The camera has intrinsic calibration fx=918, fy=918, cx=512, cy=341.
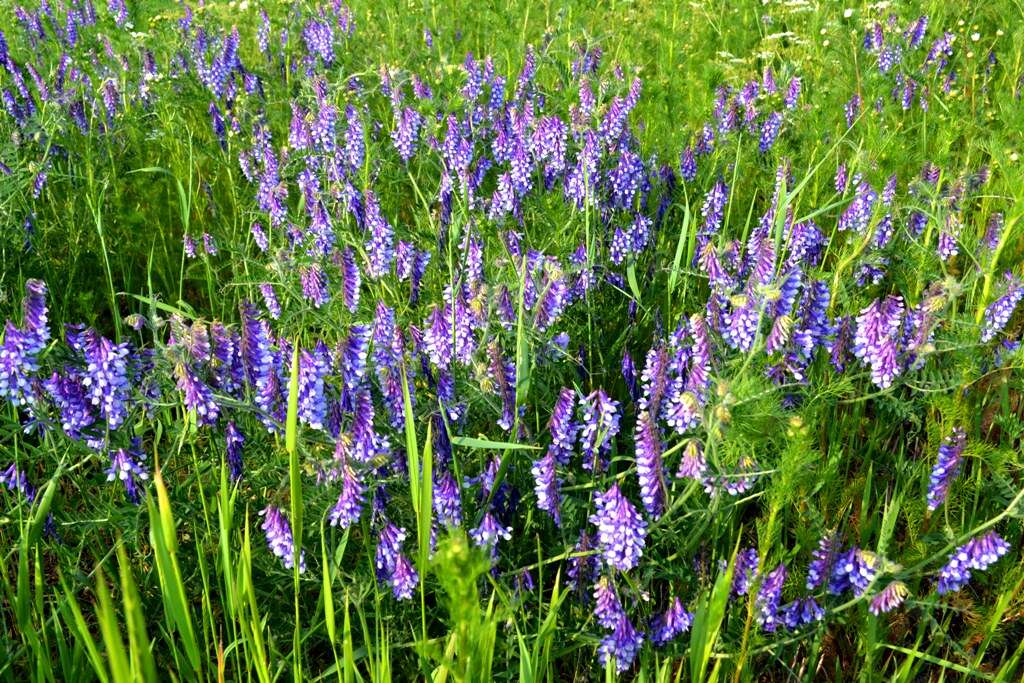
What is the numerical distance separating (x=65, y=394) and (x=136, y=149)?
2.53m

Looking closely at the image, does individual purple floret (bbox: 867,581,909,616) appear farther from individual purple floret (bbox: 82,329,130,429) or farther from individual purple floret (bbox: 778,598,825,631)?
individual purple floret (bbox: 82,329,130,429)

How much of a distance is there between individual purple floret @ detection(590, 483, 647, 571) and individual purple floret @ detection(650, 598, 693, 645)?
20 centimetres

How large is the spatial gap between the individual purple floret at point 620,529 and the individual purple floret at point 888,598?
0.47m

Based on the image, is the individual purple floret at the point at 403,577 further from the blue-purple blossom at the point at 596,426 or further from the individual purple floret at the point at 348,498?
the blue-purple blossom at the point at 596,426

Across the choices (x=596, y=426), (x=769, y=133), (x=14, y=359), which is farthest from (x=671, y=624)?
(x=769, y=133)

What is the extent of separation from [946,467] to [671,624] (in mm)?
682

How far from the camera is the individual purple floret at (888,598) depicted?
172 centimetres

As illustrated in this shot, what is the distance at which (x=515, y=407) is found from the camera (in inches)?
79.5

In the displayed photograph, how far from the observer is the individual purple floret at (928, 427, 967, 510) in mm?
1934

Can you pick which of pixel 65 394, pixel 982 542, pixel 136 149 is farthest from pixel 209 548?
pixel 136 149

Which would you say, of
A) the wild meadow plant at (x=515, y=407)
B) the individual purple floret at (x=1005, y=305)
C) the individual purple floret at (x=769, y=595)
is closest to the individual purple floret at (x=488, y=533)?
the wild meadow plant at (x=515, y=407)

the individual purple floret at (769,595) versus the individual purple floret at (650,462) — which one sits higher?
the individual purple floret at (650,462)

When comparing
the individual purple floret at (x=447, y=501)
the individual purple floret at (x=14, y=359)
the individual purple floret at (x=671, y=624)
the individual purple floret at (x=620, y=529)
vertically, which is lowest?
the individual purple floret at (x=671, y=624)

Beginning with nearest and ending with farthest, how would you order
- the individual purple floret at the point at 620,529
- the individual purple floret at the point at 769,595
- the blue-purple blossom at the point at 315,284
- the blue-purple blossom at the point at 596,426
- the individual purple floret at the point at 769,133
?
the individual purple floret at the point at 620,529 < the individual purple floret at the point at 769,595 < the blue-purple blossom at the point at 596,426 < the blue-purple blossom at the point at 315,284 < the individual purple floret at the point at 769,133
